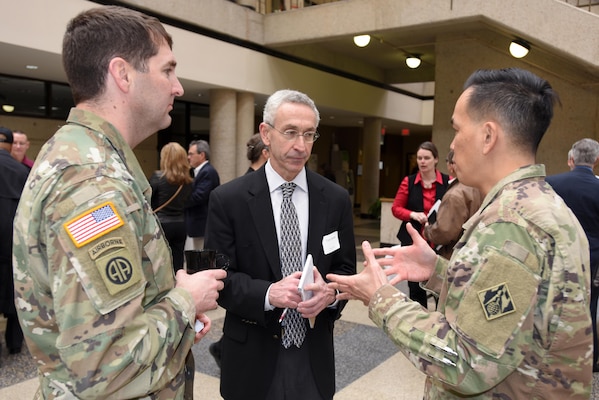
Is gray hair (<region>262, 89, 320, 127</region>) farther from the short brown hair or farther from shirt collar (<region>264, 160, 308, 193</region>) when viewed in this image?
the short brown hair

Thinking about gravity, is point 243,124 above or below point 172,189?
above

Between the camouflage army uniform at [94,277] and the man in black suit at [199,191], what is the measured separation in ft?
13.9

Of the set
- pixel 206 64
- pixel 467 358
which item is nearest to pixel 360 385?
pixel 467 358

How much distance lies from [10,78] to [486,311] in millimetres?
9576

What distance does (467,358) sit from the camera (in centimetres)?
113

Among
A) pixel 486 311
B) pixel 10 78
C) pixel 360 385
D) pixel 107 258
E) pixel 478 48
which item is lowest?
pixel 360 385

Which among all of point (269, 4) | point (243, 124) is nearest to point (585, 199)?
point (243, 124)

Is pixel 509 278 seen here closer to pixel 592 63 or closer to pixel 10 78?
pixel 592 63

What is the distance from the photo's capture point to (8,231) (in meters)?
3.79

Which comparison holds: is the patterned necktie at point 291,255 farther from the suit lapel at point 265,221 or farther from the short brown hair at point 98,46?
the short brown hair at point 98,46

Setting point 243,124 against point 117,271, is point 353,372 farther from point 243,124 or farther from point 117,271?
point 243,124

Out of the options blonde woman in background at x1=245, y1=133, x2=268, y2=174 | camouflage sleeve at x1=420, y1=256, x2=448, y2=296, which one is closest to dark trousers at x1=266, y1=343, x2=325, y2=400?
camouflage sleeve at x1=420, y1=256, x2=448, y2=296

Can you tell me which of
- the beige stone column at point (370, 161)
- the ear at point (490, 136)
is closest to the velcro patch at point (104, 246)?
the ear at point (490, 136)

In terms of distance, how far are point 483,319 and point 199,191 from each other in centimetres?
457
